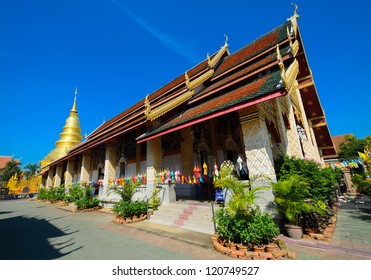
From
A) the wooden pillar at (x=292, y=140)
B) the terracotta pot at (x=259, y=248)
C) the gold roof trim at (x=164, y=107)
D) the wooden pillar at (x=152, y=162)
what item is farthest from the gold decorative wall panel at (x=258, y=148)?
the wooden pillar at (x=152, y=162)

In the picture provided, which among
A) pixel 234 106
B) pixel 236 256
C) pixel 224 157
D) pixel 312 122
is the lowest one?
pixel 236 256

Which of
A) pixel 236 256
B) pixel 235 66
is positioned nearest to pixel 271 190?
pixel 236 256

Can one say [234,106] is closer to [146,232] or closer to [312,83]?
[146,232]

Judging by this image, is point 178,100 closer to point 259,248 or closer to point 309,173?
point 309,173

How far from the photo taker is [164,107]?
28.9 ft

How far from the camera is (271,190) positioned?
506 centimetres

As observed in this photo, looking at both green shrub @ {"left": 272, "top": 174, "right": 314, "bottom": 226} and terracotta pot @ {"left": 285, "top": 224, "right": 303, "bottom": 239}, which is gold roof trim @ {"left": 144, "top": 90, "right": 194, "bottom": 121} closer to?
green shrub @ {"left": 272, "top": 174, "right": 314, "bottom": 226}

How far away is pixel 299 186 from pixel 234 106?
9.00 feet

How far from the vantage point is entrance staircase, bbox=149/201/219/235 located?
19.2ft

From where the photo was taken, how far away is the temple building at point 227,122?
5734mm

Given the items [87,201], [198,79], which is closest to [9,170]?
[87,201]

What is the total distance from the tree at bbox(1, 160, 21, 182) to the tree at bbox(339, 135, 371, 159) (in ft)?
200

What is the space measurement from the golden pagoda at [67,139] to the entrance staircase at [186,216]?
25867mm

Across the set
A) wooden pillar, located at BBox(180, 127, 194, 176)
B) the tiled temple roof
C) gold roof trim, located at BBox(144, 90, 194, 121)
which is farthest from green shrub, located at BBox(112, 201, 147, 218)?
gold roof trim, located at BBox(144, 90, 194, 121)
